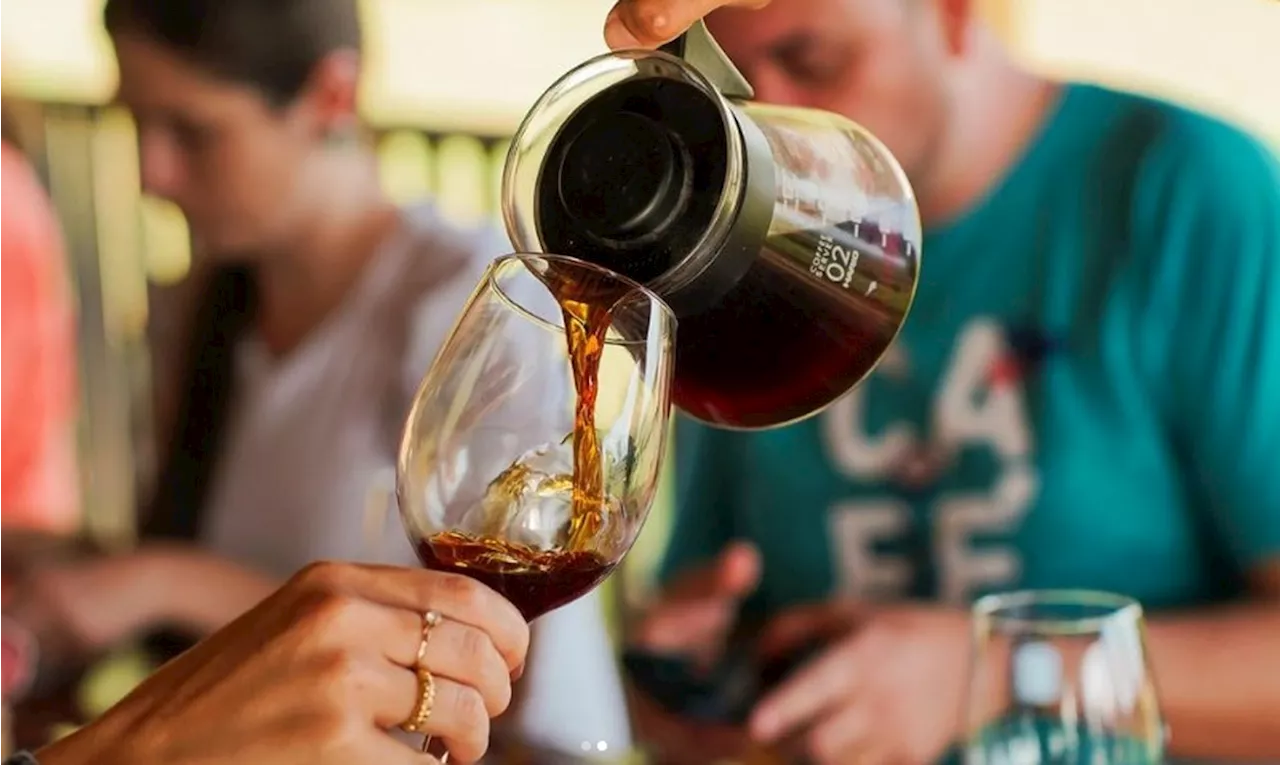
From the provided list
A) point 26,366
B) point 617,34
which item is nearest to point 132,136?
point 26,366

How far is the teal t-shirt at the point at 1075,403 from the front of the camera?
142 centimetres

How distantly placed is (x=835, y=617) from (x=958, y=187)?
0.53 metres

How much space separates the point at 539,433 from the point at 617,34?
204mm

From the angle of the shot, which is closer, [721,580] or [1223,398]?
[721,580]

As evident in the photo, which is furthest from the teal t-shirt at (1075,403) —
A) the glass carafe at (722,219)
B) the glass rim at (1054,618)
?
the glass carafe at (722,219)

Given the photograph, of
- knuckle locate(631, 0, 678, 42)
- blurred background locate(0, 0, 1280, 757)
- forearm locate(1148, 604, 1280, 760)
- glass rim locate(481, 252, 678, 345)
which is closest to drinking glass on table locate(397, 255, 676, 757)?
glass rim locate(481, 252, 678, 345)

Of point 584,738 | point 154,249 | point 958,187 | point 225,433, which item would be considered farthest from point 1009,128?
point 154,249

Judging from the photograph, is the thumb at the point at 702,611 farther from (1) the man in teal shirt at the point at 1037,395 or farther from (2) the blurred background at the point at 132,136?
(2) the blurred background at the point at 132,136

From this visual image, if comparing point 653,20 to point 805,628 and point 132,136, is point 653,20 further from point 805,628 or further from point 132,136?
point 132,136

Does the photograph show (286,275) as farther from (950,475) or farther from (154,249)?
(154,249)

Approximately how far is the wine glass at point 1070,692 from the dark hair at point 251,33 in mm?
1254

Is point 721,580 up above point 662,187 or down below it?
below

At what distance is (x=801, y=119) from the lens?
81 cm

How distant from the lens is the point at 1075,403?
1501mm
